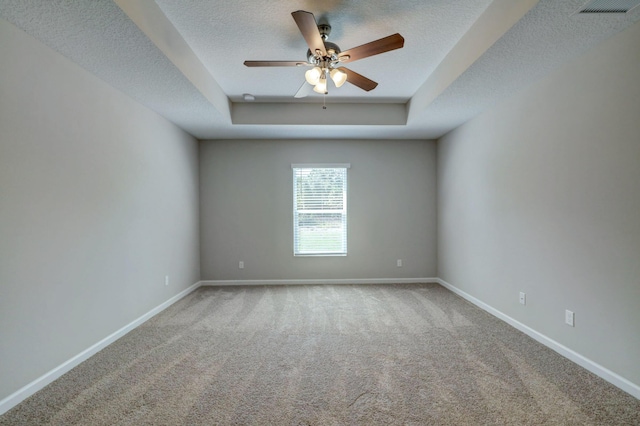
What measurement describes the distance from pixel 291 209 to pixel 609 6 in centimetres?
413

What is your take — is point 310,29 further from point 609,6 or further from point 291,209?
point 291,209

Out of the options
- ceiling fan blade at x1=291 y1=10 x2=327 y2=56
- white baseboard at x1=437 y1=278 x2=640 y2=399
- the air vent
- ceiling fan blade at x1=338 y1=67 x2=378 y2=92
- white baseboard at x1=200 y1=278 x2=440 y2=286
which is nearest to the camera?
the air vent

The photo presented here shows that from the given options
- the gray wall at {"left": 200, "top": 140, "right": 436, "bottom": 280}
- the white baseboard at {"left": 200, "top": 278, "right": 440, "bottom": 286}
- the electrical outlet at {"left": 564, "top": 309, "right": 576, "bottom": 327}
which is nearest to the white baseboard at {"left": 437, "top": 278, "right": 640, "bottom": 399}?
the electrical outlet at {"left": 564, "top": 309, "right": 576, "bottom": 327}

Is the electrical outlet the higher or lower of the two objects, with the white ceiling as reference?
lower

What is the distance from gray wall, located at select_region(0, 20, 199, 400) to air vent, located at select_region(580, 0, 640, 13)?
11.6 feet

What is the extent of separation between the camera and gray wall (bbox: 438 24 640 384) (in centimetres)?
208

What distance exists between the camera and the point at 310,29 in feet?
6.78

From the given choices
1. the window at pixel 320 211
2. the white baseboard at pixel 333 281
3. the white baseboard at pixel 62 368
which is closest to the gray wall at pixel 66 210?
the white baseboard at pixel 62 368

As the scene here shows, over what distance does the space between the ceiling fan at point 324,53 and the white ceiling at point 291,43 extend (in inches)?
9.7

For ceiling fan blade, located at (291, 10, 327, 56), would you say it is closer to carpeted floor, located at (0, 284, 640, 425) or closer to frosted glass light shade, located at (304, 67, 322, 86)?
frosted glass light shade, located at (304, 67, 322, 86)

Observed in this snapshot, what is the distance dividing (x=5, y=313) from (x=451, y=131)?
5133 mm

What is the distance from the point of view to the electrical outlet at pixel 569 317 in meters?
2.50

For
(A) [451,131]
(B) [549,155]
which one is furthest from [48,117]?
(A) [451,131]

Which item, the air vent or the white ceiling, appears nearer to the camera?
the air vent
